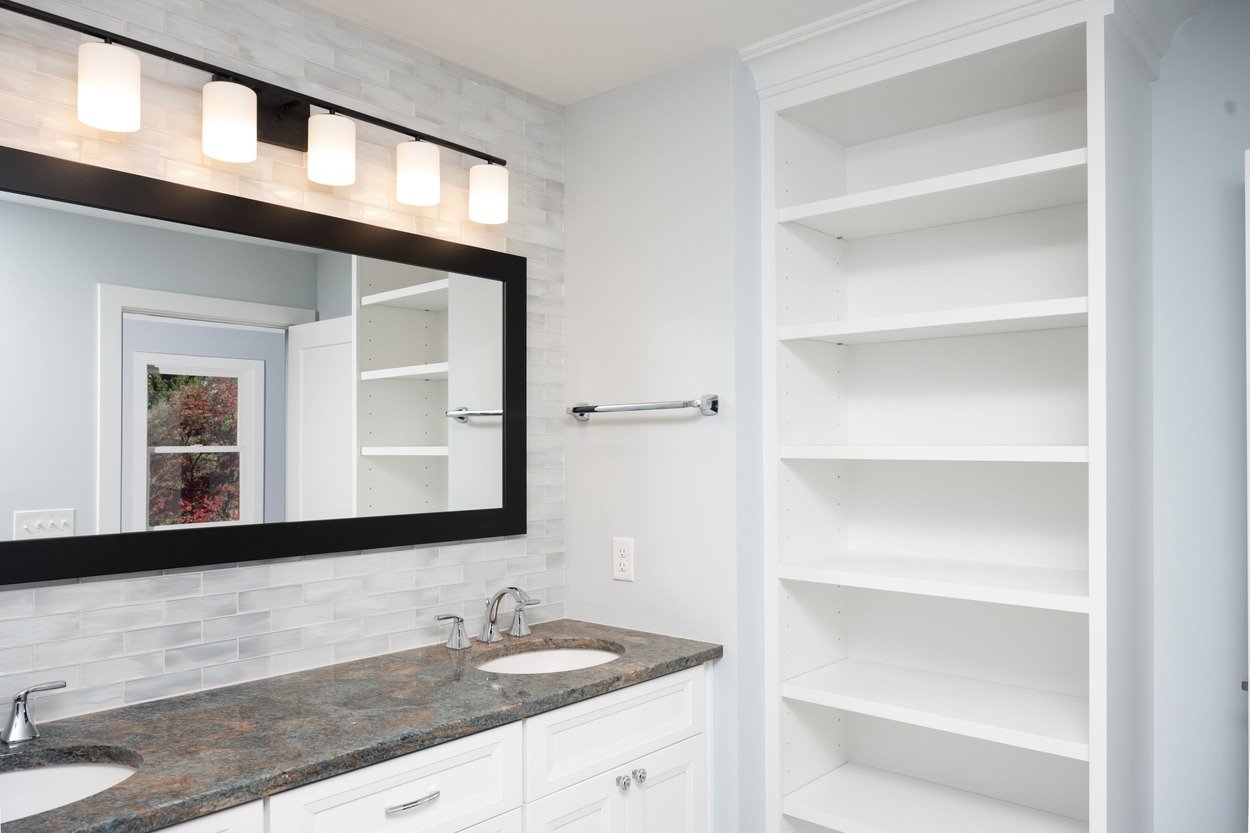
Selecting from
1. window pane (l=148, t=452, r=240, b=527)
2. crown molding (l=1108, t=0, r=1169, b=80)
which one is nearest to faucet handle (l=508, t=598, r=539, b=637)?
window pane (l=148, t=452, r=240, b=527)

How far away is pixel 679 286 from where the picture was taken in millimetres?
2314

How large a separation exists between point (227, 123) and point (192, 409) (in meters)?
0.58

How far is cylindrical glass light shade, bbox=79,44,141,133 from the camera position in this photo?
158cm

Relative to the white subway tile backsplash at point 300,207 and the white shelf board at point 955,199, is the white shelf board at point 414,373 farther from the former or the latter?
the white shelf board at point 955,199

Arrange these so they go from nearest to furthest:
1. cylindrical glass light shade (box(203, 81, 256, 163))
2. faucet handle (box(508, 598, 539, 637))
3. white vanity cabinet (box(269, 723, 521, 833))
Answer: white vanity cabinet (box(269, 723, 521, 833)), cylindrical glass light shade (box(203, 81, 256, 163)), faucet handle (box(508, 598, 539, 637))

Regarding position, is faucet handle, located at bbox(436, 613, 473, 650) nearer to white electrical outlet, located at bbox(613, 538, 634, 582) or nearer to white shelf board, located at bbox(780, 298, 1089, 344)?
white electrical outlet, located at bbox(613, 538, 634, 582)

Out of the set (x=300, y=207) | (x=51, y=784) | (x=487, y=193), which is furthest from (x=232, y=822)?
(x=487, y=193)

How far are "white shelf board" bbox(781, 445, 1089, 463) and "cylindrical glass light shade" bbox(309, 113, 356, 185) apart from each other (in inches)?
50.4

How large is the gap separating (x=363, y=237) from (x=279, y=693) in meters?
1.04

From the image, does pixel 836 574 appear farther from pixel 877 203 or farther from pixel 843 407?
pixel 877 203

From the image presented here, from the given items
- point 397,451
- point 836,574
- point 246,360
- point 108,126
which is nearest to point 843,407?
point 836,574

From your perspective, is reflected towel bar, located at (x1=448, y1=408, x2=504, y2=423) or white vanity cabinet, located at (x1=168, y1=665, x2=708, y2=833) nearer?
white vanity cabinet, located at (x1=168, y1=665, x2=708, y2=833)

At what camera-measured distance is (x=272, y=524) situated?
6.20ft

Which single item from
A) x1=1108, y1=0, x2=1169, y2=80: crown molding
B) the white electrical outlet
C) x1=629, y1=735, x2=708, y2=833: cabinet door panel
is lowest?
x1=629, y1=735, x2=708, y2=833: cabinet door panel
